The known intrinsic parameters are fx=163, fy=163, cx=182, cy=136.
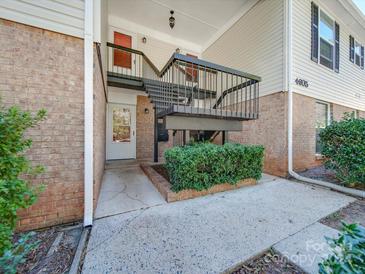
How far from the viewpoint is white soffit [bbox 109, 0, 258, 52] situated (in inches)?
233

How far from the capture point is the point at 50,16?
2.16 metres

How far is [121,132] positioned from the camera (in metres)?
6.60

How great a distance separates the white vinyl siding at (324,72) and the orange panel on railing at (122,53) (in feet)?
19.3

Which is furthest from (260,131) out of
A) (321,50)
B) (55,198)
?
(55,198)

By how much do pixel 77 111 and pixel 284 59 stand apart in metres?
5.34

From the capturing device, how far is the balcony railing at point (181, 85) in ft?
11.7

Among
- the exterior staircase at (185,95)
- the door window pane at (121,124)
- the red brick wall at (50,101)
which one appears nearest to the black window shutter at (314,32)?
the exterior staircase at (185,95)

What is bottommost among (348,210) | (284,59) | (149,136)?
(348,210)

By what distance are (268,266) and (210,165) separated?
1950mm

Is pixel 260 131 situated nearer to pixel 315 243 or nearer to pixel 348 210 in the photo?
pixel 348 210

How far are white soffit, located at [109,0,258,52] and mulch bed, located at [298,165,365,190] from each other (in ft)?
19.2

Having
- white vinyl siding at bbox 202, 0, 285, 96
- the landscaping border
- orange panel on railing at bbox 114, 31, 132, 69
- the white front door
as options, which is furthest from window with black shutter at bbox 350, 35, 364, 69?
the white front door

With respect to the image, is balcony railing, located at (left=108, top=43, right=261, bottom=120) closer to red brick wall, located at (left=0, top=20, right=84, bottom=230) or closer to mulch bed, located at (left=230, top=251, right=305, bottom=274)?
red brick wall, located at (left=0, top=20, right=84, bottom=230)

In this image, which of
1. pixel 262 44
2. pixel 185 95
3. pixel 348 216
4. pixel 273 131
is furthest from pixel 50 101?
pixel 262 44
